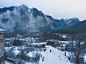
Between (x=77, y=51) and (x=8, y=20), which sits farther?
(x=8, y=20)

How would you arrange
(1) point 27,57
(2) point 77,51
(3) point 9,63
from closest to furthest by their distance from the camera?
1. (2) point 77,51
2. (3) point 9,63
3. (1) point 27,57

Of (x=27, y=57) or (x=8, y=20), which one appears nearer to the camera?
(x=27, y=57)

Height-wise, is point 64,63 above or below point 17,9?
below

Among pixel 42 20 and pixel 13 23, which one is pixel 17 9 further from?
pixel 42 20

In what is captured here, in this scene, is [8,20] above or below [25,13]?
below

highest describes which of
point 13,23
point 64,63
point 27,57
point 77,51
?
point 13,23

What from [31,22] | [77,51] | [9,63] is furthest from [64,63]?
[31,22]

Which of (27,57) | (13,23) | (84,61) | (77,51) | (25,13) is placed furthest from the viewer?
(25,13)

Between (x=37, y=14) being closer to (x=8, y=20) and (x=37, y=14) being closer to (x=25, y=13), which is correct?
(x=25, y=13)

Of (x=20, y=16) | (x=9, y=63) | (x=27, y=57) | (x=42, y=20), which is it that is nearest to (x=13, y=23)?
(x=20, y=16)
